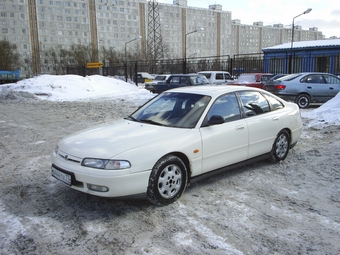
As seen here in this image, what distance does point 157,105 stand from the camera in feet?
17.8

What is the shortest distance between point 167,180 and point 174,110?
1283mm

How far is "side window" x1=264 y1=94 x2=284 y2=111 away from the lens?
233 inches

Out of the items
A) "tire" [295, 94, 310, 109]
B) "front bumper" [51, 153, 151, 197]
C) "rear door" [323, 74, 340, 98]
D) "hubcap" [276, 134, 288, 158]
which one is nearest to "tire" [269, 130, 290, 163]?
"hubcap" [276, 134, 288, 158]

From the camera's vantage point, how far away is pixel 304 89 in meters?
13.1

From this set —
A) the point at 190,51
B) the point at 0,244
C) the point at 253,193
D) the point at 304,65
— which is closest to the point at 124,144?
the point at 0,244

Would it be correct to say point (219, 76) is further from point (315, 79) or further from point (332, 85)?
point (332, 85)

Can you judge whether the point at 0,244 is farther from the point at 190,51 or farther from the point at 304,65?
the point at 190,51

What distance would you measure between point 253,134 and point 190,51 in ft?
350

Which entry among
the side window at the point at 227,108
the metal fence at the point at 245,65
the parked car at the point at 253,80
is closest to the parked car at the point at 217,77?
the metal fence at the point at 245,65

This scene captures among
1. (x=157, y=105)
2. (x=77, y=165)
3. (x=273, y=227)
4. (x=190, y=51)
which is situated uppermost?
(x=190, y=51)

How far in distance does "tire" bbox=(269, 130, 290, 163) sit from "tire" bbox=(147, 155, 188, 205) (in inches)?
85.2

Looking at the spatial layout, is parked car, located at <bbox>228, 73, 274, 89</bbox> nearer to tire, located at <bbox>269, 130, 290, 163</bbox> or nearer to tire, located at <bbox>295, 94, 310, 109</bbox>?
tire, located at <bbox>295, 94, 310, 109</bbox>

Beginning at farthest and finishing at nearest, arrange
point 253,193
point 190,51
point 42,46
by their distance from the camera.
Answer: point 190,51, point 42,46, point 253,193

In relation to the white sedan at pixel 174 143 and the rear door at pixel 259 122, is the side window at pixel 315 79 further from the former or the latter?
the rear door at pixel 259 122
